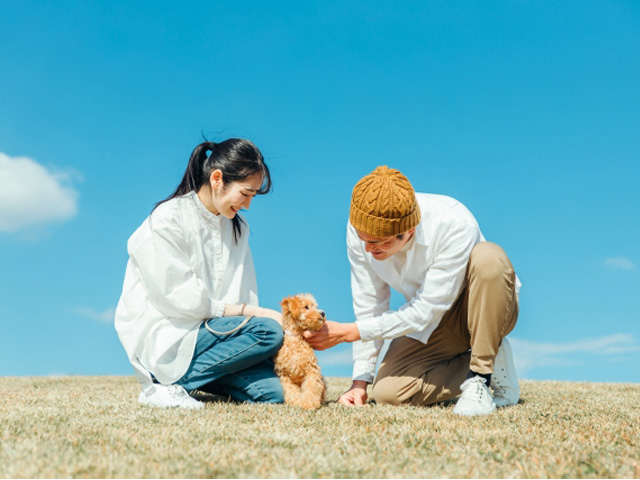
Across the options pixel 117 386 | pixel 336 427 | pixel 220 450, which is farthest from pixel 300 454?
pixel 117 386

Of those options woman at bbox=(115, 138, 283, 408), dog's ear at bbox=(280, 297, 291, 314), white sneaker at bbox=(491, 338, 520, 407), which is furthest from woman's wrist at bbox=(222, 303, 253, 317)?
white sneaker at bbox=(491, 338, 520, 407)

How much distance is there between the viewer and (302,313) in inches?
144

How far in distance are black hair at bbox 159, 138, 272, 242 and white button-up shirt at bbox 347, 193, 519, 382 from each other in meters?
0.75

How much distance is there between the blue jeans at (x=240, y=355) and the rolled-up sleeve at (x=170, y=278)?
19 centimetres

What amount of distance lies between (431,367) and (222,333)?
1.47 meters

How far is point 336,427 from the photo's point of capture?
2863 millimetres

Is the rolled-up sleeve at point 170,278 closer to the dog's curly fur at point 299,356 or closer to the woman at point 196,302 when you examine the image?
the woman at point 196,302

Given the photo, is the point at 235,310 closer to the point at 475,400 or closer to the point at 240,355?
the point at 240,355

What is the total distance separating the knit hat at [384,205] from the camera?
320 cm

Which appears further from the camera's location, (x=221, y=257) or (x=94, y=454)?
(x=221, y=257)

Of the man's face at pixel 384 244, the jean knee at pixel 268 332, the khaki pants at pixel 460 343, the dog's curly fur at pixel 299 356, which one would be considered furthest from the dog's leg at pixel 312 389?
the man's face at pixel 384 244

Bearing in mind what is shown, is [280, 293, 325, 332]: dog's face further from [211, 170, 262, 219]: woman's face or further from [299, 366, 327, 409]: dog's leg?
[211, 170, 262, 219]: woman's face

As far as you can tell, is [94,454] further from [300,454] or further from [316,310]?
[316,310]

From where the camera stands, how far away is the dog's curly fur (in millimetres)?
3656
